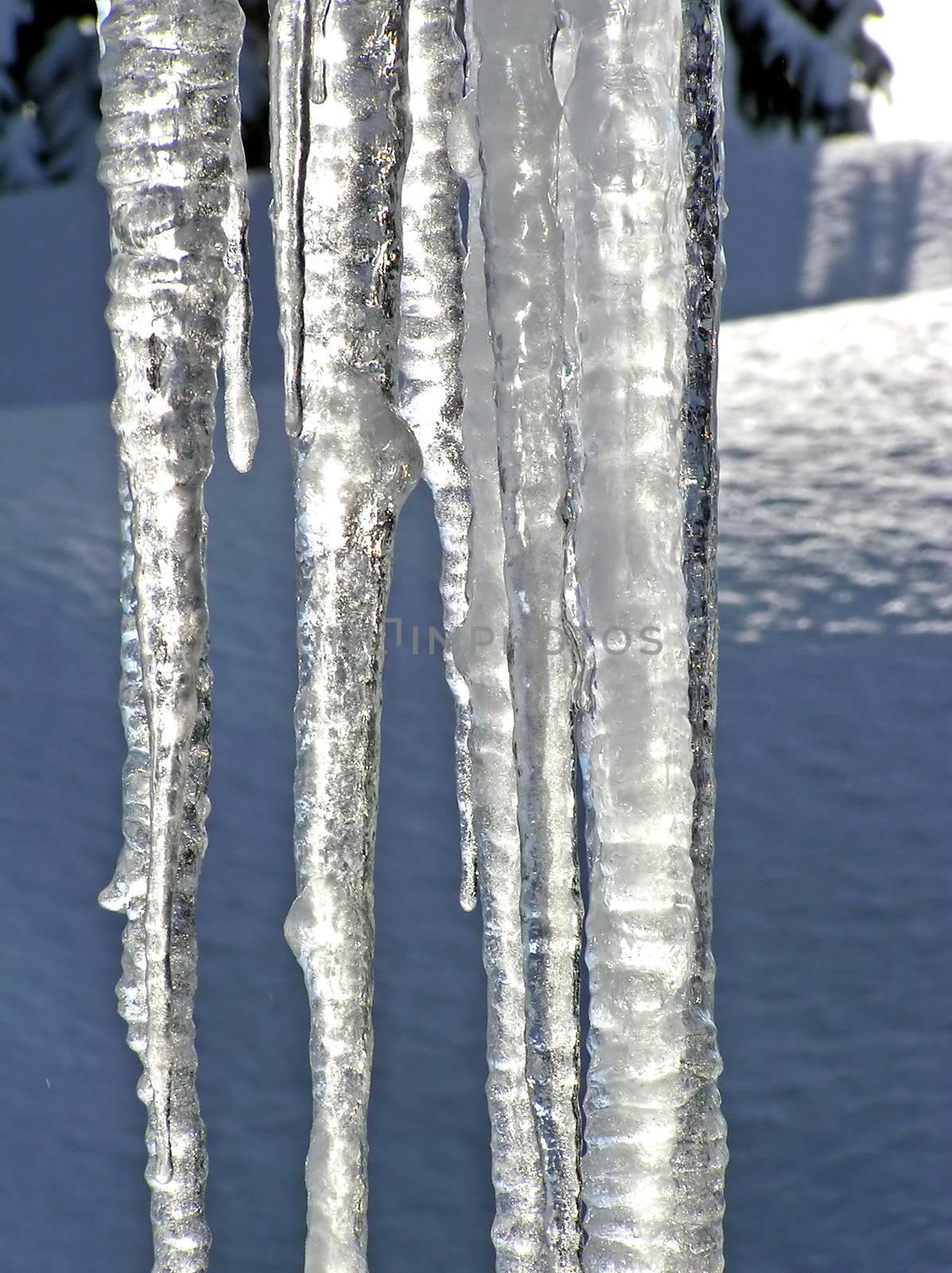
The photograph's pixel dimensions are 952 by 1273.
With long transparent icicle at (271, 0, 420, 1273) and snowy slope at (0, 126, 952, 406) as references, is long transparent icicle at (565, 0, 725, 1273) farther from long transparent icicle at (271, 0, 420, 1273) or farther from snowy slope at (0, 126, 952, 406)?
snowy slope at (0, 126, 952, 406)

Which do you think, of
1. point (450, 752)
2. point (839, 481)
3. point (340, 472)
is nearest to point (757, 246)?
point (839, 481)

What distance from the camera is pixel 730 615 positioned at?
2.78 m

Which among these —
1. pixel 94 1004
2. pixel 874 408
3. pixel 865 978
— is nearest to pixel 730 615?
pixel 874 408

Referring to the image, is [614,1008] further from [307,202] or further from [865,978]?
[865,978]

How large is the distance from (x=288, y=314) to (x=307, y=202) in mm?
38

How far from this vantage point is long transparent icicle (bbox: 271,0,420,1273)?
1.42 feet

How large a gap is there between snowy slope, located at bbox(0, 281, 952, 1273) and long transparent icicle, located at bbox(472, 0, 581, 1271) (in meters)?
1.68

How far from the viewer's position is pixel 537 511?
1.52 ft

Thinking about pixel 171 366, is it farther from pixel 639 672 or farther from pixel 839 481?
pixel 839 481

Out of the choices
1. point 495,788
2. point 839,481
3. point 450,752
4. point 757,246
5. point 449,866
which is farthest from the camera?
point 757,246

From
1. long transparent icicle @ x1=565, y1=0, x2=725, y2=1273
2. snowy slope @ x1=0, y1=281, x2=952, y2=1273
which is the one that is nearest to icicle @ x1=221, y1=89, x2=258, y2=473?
long transparent icicle @ x1=565, y1=0, x2=725, y2=1273

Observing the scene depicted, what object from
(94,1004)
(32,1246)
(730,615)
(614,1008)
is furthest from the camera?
(730,615)

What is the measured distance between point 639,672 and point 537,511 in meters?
Result: 0.08

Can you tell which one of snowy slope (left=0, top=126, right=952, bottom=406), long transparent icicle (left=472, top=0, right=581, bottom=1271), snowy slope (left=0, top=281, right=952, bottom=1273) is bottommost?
snowy slope (left=0, top=281, right=952, bottom=1273)
